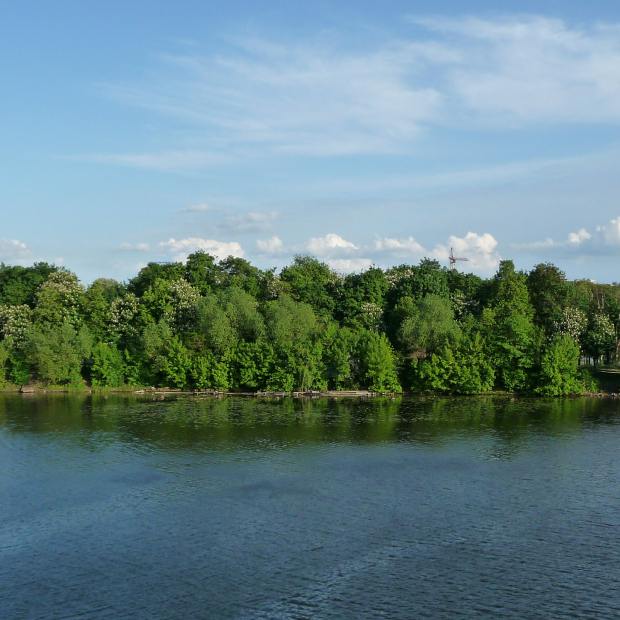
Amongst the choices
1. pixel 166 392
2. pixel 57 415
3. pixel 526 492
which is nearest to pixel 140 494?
pixel 526 492

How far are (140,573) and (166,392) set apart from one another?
195 feet

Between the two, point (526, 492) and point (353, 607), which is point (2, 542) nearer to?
point (353, 607)

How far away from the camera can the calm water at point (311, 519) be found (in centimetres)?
2919

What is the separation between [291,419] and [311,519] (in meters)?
30.4

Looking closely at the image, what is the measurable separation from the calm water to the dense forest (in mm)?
19775

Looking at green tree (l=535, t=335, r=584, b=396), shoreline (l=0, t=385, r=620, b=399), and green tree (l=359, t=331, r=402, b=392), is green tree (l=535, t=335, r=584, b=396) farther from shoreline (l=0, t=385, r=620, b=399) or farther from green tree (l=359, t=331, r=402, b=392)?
green tree (l=359, t=331, r=402, b=392)

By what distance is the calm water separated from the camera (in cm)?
2919

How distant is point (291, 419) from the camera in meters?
68.8

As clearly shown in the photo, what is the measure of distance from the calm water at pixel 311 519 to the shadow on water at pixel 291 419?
0.47m

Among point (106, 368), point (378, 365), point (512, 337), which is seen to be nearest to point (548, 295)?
point (512, 337)

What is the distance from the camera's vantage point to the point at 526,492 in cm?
4300

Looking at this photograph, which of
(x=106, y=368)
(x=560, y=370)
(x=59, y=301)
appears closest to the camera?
(x=560, y=370)

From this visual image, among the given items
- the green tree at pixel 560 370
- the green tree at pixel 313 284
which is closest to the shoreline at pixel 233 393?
the green tree at pixel 560 370

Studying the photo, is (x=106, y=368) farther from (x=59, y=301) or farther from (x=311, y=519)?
(x=311, y=519)
